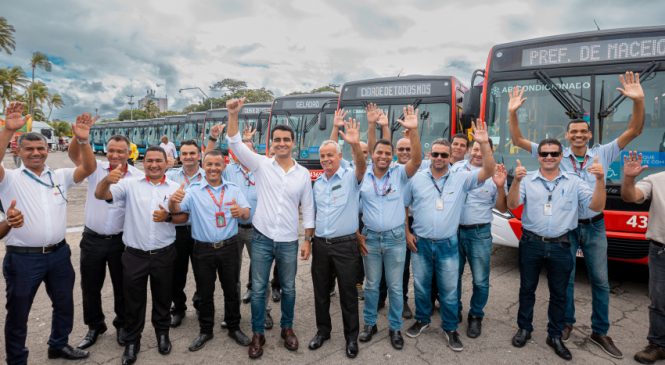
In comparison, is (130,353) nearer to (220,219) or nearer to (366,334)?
(220,219)

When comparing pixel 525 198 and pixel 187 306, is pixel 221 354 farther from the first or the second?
pixel 525 198

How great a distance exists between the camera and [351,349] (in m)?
3.49

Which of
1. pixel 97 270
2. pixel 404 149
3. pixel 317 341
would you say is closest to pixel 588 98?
pixel 404 149

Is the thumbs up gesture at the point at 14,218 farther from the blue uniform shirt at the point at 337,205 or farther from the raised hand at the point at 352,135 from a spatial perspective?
the raised hand at the point at 352,135

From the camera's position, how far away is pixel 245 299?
467 centimetres

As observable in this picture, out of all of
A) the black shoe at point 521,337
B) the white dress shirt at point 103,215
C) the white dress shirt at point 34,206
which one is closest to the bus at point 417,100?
the black shoe at point 521,337

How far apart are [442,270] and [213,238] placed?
2.12 m

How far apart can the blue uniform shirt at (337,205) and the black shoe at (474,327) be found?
1523mm

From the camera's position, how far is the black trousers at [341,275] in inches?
140

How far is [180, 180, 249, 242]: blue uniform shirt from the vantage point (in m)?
3.60

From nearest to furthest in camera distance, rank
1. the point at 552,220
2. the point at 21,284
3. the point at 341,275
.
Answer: the point at 21,284
the point at 552,220
the point at 341,275

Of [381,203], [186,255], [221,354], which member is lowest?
[221,354]

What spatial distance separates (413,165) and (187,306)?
304cm

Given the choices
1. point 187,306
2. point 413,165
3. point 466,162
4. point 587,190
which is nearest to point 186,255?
point 187,306
